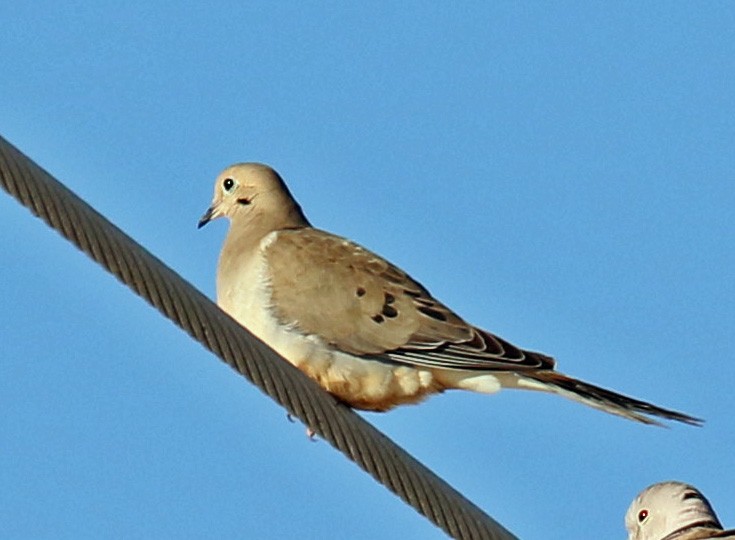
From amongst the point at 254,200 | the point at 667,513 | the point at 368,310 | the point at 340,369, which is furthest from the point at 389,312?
the point at 667,513

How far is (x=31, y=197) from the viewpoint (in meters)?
4.27

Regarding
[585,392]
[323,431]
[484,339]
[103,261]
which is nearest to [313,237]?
[484,339]

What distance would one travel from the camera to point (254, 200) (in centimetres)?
781

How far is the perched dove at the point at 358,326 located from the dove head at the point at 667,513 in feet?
1.71

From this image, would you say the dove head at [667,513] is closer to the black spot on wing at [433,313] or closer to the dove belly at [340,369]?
the dove belly at [340,369]

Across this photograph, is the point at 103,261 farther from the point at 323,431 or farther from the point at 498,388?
the point at 498,388

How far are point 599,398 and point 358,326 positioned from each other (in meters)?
1.13

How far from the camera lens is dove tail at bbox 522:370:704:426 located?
19.7 feet

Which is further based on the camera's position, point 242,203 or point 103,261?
point 242,203

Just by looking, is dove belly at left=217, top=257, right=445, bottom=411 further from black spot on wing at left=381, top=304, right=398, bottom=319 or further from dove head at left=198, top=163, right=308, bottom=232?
dove head at left=198, top=163, right=308, bottom=232

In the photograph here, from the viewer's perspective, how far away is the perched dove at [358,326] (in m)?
6.85

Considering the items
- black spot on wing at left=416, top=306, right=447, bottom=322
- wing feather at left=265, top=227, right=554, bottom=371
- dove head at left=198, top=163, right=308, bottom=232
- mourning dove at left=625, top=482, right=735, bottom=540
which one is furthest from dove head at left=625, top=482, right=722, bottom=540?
dove head at left=198, top=163, right=308, bottom=232

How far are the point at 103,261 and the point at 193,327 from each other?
12.1 inches

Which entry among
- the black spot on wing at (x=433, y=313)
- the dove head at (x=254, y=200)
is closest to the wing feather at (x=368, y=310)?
the black spot on wing at (x=433, y=313)
